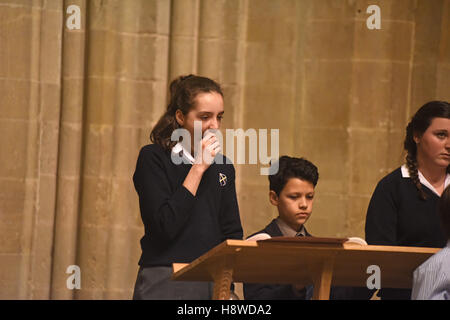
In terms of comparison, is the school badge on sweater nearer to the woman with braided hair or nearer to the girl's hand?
the girl's hand

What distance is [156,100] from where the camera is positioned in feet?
19.3

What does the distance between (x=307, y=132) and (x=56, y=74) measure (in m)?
1.85

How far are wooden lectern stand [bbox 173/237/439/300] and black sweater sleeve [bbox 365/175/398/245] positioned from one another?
0.65 metres

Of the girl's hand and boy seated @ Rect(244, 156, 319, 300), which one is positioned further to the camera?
boy seated @ Rect(244, 156, 319, 300)

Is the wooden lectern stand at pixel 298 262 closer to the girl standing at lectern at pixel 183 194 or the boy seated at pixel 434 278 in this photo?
the boy seated at pixel 434 278

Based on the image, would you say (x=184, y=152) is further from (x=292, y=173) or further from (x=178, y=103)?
(x=292, y=173)

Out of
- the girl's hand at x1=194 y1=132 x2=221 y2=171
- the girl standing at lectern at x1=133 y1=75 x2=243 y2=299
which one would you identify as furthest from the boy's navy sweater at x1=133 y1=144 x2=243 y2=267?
the girl's hand at x1=194 y1=132 x2=221 y2=171

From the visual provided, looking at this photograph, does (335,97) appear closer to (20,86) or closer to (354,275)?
(20,86)

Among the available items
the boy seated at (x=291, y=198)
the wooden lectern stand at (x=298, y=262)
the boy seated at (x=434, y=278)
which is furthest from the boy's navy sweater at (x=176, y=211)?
the boy seated at (x=434, y=278)

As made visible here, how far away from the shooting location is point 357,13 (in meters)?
5.99

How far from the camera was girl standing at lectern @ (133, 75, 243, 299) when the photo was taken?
348cm

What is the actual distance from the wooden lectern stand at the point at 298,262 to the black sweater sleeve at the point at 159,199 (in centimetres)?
29

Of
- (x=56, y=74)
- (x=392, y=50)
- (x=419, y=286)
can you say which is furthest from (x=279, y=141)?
(x=419, y=286)

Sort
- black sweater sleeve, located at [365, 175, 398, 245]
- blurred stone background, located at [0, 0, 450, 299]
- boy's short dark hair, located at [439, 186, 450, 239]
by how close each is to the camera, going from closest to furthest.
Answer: boy's short dark hair, located at [439, 186, 450, 239]
black sweater sleeve, located at [365, 175, 398, 245]
blurred stone background, located at [0, 0, 450, 299]
